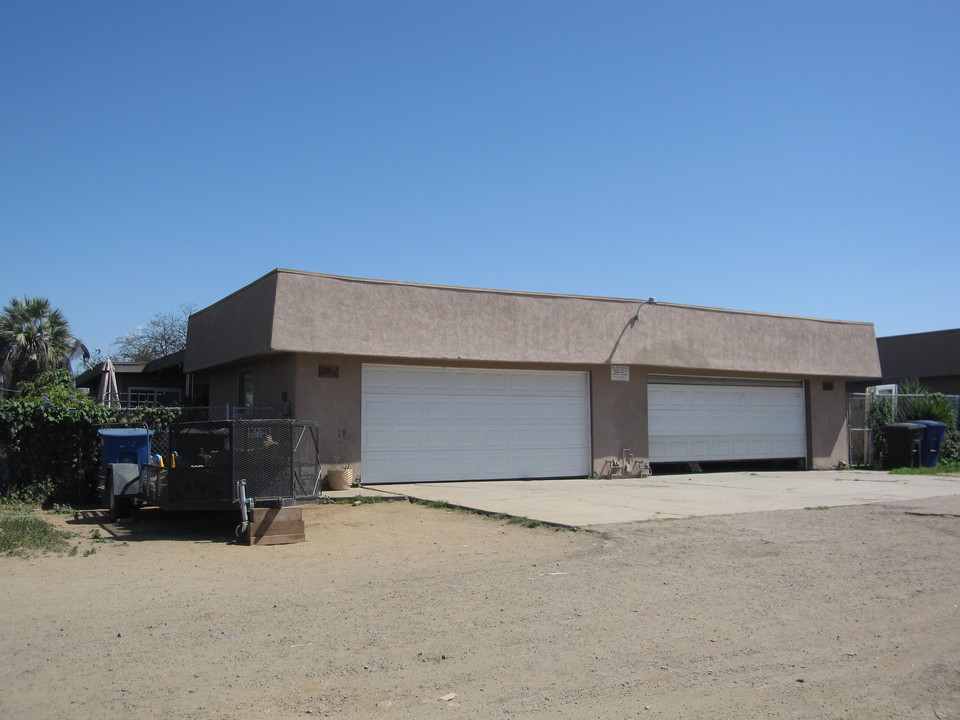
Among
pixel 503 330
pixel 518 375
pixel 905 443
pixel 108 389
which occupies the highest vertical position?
pixel 503 330

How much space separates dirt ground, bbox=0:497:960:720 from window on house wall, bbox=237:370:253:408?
27.5ft

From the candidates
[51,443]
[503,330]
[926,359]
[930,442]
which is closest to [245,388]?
[51,443]

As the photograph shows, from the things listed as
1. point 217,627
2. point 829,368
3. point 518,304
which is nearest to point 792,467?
point 829,368

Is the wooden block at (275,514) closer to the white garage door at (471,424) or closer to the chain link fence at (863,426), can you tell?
the white garage door at (471,424)

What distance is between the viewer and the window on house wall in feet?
59.3

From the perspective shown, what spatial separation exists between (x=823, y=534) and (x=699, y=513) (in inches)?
79.9

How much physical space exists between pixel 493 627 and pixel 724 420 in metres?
15.5

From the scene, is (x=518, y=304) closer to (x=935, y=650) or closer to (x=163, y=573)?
(x=163, y=573)

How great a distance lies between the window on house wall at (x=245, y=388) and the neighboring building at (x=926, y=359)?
22734mm

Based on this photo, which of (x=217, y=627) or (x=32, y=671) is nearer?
(x=32, y=671)

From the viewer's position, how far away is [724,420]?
2028 cm

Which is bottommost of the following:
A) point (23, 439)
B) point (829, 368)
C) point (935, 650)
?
point (935, 650)

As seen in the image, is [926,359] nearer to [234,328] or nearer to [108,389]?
[234,328]

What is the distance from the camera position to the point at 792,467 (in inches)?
846
